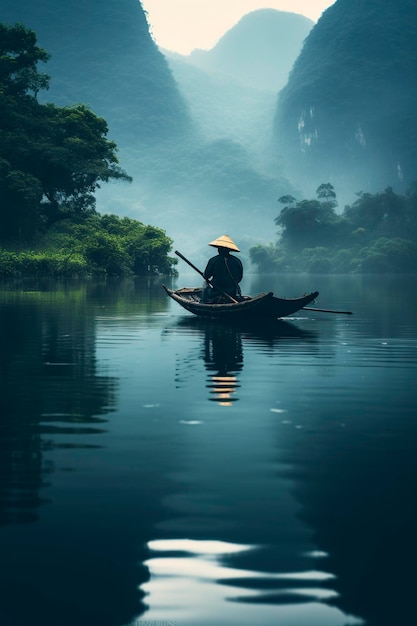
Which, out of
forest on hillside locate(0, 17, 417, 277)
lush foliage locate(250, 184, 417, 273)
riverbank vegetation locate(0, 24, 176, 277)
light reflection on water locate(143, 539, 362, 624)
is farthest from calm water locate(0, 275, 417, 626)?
lush foliage locate(250, 184, 417, 273)

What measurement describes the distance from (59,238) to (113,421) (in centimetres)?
5312

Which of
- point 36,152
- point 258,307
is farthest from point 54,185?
point 258,307

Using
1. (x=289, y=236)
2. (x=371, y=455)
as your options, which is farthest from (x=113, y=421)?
(x=289, y=236)

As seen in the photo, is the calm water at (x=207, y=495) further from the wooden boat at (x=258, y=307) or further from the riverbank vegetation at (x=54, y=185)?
the riverbank vegetation at (x=54, y=185)

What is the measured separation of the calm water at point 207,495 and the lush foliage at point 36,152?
47155mm

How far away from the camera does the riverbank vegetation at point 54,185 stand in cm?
5669

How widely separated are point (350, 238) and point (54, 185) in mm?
51659

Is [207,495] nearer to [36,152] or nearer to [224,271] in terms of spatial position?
[224,271]

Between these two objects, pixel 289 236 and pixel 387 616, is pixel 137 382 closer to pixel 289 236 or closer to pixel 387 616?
pixel 387 616

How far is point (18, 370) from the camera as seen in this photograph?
11836 millimetres

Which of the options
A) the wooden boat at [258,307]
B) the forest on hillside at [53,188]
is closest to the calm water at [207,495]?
the wooden boat at [258,307]

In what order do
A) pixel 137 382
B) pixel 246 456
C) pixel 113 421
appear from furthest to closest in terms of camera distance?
pixel 137 382 < pixel 113 421 < pixel 246 456

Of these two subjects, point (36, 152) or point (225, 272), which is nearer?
point (225, 272)

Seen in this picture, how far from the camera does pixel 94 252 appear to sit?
189 ft
